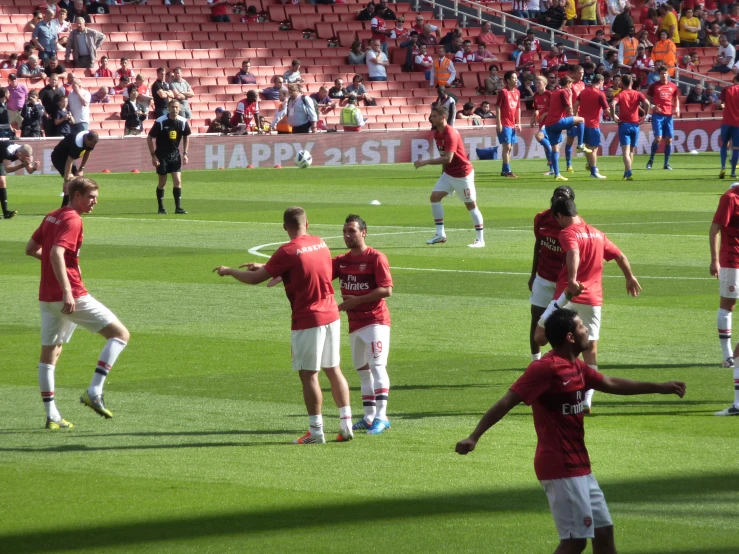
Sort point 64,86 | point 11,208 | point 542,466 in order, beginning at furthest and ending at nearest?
point 64,86 < point 11,208 < point 542,466

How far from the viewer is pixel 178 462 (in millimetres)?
9320

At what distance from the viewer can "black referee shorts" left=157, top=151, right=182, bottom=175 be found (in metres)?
27.2

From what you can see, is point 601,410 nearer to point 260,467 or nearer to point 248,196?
point 260,467

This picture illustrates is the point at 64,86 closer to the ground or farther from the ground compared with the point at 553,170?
farther from the ground

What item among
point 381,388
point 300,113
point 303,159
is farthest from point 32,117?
point 381,388

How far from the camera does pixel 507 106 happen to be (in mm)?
36094

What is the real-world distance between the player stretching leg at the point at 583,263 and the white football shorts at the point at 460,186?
425 inches

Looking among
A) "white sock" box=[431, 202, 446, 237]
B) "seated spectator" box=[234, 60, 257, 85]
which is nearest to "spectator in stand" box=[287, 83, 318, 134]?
"seated spectator" box=[234, 60, 257, 85]

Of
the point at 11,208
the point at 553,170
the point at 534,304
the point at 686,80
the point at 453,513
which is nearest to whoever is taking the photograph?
the point at 453,513

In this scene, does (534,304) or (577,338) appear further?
(534,304)

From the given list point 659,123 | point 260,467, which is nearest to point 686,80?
point 659,123

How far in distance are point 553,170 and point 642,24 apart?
2143 centimetres

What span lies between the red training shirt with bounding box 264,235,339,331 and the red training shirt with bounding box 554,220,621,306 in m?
1.94

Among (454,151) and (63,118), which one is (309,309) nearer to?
(454,151)
